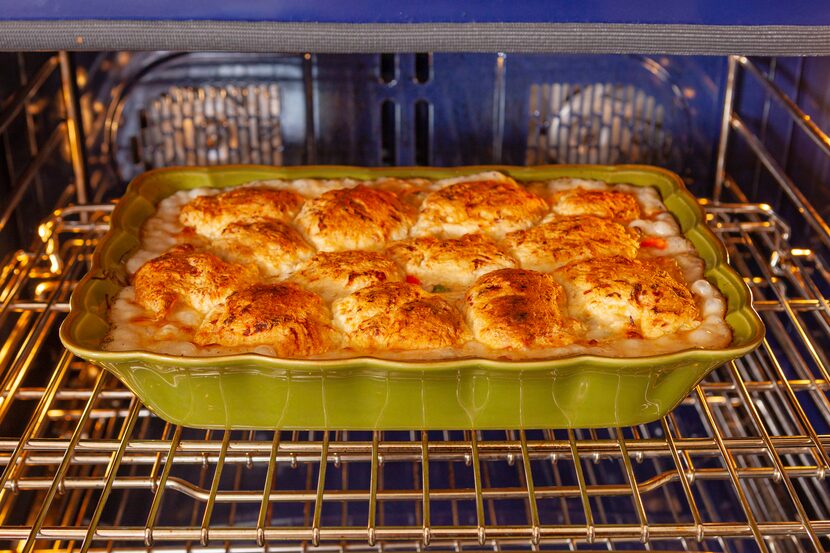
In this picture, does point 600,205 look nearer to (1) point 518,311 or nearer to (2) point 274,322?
(1) point 518,311

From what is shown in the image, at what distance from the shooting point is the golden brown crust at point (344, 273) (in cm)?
133

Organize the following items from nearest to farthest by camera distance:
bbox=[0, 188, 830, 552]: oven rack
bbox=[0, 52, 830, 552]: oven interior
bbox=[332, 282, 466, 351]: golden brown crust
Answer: bbox=[0, 188, 830, 552]: oven rack < bbox=[332, 282, 466, 351]: golden brown crust < bbox=[0, 52, 830, 552]: oven interior

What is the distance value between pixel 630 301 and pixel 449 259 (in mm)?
288

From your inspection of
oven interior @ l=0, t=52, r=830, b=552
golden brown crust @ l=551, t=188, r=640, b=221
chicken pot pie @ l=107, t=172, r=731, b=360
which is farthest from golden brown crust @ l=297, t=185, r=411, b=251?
oven interior @ l=0, t=52, r=830, b=552

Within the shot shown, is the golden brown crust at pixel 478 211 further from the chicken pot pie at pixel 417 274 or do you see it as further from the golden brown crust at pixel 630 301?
the golden brown crust at pixel 630 301

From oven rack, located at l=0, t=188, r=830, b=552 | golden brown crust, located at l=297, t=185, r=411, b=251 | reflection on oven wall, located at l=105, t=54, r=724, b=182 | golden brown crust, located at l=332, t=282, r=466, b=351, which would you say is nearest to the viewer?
oven rack, located at l=0, t=188, r=830, b=552

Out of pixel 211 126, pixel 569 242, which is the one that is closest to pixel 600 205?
pixel 569 242

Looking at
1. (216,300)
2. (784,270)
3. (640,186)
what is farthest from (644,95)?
(216,300)

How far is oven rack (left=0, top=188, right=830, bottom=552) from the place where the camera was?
1.10 meters

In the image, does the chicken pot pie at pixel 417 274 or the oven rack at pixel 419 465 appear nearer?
the oven rack at pixel 419 465

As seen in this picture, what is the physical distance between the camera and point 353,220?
1467mm

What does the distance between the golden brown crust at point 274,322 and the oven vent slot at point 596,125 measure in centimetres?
80

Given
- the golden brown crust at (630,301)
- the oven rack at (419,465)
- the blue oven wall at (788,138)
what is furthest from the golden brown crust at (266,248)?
the blue oven wall at (788,138)

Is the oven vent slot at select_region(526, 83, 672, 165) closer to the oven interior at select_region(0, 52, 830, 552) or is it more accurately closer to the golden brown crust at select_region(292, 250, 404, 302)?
the oven interior at select_region(0, 52, 830, 552)
